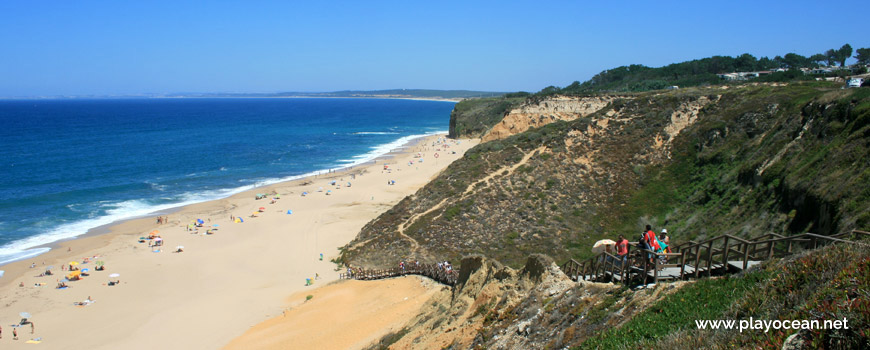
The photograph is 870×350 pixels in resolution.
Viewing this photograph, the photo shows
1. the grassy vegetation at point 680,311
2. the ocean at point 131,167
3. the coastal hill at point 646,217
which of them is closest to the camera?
the coastal hill at point 646,217

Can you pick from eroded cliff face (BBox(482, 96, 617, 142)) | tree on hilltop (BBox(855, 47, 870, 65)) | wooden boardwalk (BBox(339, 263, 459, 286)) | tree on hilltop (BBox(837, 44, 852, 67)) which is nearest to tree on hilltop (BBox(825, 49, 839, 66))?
tree on hilltop (BBox(837, 44, 852, 67))

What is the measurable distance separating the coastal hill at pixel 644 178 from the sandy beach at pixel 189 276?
17.8 feet

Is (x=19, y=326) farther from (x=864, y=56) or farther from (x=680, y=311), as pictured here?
(x=864, y=56)

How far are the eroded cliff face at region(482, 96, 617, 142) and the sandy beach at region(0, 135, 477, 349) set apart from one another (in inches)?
672

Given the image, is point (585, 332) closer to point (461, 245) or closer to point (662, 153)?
point (461, 245)

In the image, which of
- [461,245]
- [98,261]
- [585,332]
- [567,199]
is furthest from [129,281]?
[585,332]

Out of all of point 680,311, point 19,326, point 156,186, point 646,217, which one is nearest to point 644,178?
point 646,217

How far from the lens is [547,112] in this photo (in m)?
54.2

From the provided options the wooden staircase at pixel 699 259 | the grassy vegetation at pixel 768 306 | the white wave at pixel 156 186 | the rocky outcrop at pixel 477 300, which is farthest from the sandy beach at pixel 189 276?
the grassy vegetation at pixel 768 306

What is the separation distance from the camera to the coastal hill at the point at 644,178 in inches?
787

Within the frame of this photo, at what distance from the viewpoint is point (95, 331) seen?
23.7 metres

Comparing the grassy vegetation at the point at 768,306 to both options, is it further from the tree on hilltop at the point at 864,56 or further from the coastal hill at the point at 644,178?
the tree on hilltop at the point at 864,56

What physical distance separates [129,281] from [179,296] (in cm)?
473

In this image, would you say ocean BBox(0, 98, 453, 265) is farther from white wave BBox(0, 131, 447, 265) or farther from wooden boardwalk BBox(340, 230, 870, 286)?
wooden boardwalk BBox(340, 230, 870, 286)
